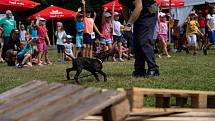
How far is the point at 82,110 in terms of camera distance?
3443 mm

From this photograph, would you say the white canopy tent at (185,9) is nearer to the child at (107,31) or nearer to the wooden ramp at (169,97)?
the child at (107,31)

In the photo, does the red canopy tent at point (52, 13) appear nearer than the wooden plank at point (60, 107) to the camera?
No

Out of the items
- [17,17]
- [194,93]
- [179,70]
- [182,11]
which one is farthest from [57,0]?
[194,93]

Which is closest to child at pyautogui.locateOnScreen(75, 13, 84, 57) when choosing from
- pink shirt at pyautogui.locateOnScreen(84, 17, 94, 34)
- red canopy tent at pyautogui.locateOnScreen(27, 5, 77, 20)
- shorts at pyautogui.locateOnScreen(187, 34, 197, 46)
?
pink shirt at pyautogui.locateOnScreen(84, 17, 94, 34)

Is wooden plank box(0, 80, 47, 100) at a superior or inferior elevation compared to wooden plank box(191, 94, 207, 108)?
superior

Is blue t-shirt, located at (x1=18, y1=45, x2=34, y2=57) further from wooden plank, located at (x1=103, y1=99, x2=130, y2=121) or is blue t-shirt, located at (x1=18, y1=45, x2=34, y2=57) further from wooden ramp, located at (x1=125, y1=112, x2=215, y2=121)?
wooden plank, located at (x1=103, y1=99, x2=130, y2=121)

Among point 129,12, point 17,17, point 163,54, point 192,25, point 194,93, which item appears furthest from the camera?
point 17,17

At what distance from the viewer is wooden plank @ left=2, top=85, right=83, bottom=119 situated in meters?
3.69

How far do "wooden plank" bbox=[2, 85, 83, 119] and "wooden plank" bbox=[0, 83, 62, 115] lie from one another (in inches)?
3.1

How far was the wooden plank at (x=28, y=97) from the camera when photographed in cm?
401

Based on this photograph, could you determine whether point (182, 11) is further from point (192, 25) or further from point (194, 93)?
point (194, 93)

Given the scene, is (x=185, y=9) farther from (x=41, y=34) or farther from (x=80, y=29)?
(x=41, y=34)

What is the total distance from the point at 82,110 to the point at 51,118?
21 cm

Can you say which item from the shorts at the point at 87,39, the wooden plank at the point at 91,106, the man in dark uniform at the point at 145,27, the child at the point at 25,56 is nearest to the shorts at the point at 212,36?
the shorts at the point at 87,39
